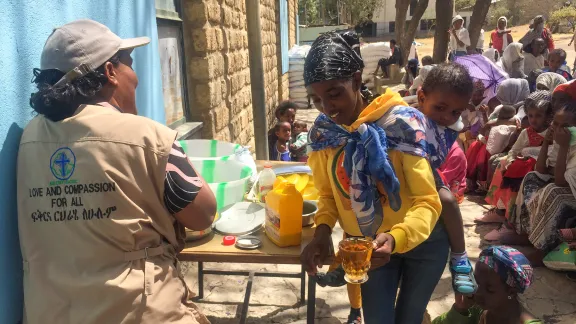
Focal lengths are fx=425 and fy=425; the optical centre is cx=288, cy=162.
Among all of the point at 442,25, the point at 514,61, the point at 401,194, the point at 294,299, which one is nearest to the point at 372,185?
the point at 401,194

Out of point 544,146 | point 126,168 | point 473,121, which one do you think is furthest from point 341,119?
point 473,121

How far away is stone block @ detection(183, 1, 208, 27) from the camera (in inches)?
154

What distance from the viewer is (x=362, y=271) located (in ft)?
4.76

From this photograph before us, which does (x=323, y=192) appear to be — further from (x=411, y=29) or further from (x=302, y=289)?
(x=411, y=29)

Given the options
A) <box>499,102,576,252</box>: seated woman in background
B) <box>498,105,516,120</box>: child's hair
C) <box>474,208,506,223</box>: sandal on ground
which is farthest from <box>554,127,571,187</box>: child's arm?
<box>498,105,516,120</box>: child's hair

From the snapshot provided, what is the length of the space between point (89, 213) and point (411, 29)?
48.7 feet

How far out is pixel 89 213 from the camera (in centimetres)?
137

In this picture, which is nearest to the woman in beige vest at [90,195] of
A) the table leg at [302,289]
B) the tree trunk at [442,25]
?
the table leg at [302,289]

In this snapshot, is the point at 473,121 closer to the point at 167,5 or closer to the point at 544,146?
the point at 544,146

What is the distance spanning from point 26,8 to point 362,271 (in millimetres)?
1603

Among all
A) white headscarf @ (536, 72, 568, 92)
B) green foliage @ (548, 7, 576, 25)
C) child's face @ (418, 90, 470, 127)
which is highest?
green foliage @ (548, 7, 576, 25)

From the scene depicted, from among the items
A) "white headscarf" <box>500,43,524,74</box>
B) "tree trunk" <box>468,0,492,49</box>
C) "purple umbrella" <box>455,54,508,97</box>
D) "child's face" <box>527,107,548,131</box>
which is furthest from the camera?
"tree trunk" <box>468,0,492,49</box>

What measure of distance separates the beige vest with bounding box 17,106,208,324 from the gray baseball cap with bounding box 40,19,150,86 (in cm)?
15

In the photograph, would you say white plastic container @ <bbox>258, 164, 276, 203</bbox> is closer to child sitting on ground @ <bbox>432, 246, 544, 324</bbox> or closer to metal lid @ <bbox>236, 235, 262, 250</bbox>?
metal lid @ <bbox>236, 235, 262, 250</bbox>
